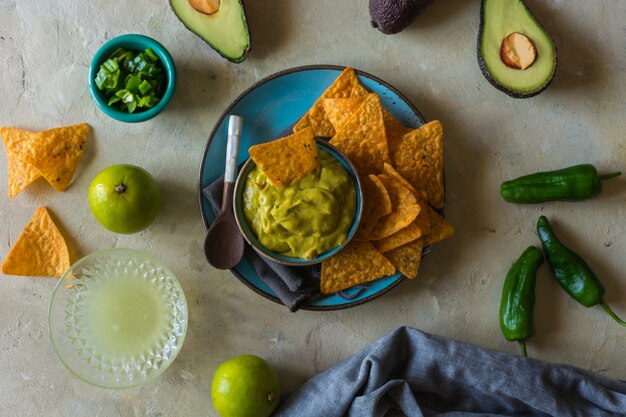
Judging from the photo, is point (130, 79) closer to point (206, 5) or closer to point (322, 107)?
point (206, 5)

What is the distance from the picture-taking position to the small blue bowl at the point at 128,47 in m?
2.32

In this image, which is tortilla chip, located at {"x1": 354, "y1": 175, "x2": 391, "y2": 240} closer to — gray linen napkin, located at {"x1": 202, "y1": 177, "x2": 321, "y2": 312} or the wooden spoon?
gray linen napkin, located at {"x1": 202, "y1": 177, "x2": 321, "y2": 312}

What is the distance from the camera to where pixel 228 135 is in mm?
2312

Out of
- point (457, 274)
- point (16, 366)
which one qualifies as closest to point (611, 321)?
point (457, 274)

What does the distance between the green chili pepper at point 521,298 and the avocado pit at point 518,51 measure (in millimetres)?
701

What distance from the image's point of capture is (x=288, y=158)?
2088 mm

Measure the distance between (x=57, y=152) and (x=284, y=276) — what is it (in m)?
1.01

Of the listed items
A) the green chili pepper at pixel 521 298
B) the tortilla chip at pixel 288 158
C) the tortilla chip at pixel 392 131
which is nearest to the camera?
the tortilla chip at pixel 288 158

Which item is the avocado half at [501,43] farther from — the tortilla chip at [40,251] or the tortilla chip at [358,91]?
the tortilla chip at [40,251]

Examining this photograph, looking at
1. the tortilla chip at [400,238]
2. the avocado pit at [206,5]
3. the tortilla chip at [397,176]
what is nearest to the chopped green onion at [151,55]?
the avocado pit at [206,5]

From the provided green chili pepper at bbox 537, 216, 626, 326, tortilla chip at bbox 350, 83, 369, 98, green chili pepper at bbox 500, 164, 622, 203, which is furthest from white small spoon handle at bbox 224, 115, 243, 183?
green chili pepper at bbox 537, 216, 626, 326

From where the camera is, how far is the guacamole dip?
6.84ft

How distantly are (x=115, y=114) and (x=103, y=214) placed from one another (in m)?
0.37

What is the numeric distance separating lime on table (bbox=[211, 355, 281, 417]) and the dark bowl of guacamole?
44cm
